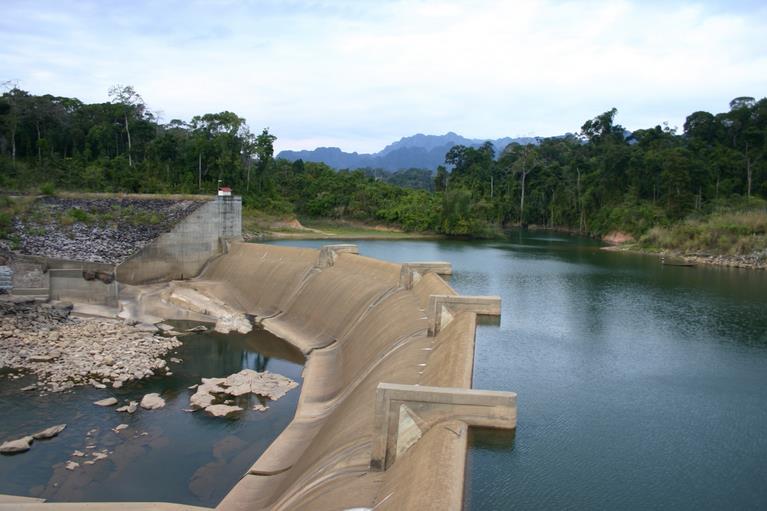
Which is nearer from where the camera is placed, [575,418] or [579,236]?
[575,418]

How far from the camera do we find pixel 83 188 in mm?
A: 44312

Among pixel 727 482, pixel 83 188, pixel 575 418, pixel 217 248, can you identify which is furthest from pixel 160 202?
pixel 727 482

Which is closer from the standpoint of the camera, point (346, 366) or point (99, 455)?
point (99, 455)

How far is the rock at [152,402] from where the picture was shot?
15633 mm

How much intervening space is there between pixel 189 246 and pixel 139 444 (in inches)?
703

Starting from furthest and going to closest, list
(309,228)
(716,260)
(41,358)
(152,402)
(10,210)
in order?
(309,228), (716,260), (10,210), (41,358), (152,402)

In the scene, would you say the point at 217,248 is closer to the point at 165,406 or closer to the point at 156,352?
the point at 156,352

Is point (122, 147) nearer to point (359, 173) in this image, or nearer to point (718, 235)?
point (359, 173)

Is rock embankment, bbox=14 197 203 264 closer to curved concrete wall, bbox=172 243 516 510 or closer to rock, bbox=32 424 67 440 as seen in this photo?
curved concrete wall, bbox=172 243 516 510

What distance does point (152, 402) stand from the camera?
15.8m

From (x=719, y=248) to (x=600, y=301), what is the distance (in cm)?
2170

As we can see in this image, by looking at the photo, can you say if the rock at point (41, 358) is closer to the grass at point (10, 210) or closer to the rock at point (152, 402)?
the rock at point (152, 402)

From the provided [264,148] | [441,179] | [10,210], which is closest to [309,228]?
[264,148]

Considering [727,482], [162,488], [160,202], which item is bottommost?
[162,488]
